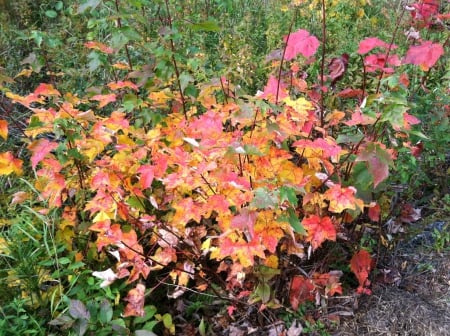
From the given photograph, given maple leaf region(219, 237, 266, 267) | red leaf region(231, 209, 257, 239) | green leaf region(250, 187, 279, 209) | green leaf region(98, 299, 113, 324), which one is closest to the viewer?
green leaf region(250, 187, 279, 209)

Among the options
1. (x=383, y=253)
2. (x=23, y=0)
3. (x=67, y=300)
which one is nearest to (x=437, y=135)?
(x=383, y=253)

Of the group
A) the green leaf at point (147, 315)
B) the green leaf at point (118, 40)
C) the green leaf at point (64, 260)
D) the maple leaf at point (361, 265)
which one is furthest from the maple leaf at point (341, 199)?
the green leaf at point (64, 260)

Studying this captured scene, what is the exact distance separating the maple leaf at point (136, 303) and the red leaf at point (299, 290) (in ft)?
2.22

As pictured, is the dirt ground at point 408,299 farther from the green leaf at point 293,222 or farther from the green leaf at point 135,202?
the green leaf at point 135,202

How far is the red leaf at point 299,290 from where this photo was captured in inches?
81.7

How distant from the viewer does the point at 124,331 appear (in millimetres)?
1939

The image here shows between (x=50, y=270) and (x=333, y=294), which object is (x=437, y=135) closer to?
(x=333, y=294)

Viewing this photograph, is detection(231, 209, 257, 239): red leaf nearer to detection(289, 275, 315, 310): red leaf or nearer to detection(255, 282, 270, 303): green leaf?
detection(255, 282, 270, 303): green leaf

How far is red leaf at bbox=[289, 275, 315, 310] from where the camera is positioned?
2.08 metres

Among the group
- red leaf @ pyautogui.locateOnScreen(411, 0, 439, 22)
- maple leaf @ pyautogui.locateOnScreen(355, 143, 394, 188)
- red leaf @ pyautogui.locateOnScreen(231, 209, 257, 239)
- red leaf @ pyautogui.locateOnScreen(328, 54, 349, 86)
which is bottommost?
red leaf @ pyautogui.locateOnScreen(231, 209, 257, 239)

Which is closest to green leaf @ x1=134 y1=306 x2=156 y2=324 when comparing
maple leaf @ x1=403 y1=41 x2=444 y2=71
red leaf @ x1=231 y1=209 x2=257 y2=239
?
red leaf @ x1=231 y1=209 x2=257 y2=239

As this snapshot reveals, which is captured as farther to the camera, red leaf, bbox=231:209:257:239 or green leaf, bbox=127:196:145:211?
green leaf, bbox=127:196:145:211

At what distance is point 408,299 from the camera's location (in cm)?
220

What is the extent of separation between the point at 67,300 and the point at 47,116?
0.81m
